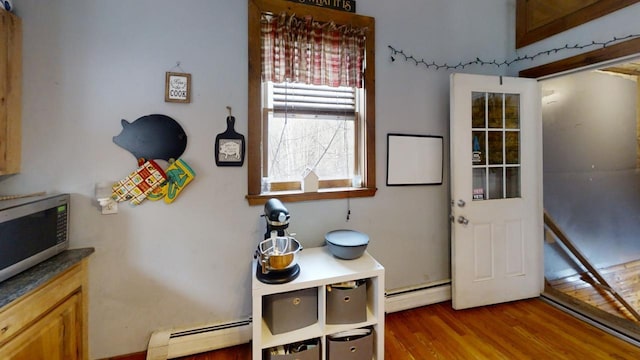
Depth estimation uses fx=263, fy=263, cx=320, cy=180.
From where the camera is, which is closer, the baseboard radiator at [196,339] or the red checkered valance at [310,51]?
the baseboard radiator at [196,339]

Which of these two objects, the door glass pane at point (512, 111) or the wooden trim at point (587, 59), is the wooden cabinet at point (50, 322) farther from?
the wooden trim at point (587, 59)

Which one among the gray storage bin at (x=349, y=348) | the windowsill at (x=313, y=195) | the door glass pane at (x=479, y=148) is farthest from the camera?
the door glass pane at (x=479, y=148)

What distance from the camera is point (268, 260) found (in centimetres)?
136

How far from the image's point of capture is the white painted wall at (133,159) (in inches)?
57.4

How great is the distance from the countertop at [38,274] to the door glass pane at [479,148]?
2727mm

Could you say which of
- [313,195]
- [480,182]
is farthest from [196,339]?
[480,182]

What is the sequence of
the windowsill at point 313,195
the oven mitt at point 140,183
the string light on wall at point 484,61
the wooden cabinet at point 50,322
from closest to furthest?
the wooden cabinet at point 50,322, the oven mitt at point 140,183, the windowsill at point 313,195, the string light on wall at point 484,61

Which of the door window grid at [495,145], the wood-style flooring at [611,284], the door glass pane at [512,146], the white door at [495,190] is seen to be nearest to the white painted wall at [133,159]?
the white door at [495,190]

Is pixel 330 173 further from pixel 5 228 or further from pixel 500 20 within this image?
pixel 500 20

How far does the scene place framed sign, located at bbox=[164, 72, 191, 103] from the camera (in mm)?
1600

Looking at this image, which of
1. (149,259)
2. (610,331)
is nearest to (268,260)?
(149,259)

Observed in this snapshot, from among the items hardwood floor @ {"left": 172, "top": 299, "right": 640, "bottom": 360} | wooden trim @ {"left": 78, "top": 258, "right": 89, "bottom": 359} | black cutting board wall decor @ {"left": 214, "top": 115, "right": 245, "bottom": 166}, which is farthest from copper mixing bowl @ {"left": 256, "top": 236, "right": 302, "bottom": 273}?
wooden trim @ {"left": 78, "top": 258, "right": 89, "bottom": 359}

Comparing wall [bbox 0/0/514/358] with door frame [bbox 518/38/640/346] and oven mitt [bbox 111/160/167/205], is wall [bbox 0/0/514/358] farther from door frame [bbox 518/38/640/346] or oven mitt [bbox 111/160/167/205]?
door frame [bbox 518/38/640/346]

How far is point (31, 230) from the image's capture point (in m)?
1.23
